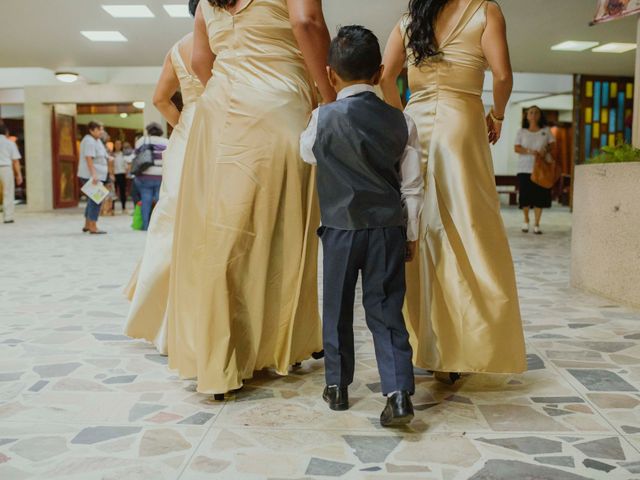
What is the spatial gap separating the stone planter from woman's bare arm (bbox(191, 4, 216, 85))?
10.0 feet

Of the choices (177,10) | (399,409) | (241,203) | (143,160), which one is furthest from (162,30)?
(399,409)

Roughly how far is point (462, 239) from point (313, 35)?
96 cm

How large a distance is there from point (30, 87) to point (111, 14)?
7.38 metres

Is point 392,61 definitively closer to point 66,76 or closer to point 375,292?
point 375,292

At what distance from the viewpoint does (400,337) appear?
7.23 ft

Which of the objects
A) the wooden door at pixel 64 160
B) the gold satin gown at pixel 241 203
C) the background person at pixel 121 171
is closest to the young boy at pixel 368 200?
the gold satin gown at pixel 241 203

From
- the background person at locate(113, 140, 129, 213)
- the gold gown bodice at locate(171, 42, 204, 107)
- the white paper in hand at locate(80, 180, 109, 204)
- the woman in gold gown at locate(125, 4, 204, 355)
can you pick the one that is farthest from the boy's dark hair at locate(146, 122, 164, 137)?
the background person at locate(113, 140, 129, 213)

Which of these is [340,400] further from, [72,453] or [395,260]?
[72,453]

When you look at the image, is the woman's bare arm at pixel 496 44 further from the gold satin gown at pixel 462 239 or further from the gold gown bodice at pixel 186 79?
the gold gown bodice at pixel 186 79

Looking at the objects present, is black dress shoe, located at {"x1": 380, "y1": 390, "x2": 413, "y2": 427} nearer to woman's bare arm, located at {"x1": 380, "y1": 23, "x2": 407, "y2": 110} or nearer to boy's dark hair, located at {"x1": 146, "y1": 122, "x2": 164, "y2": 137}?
woman's bare arm, located at {"x1": 380, "y1": 23, "x2": 407, "y2": 110}

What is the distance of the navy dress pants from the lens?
85.8 inches

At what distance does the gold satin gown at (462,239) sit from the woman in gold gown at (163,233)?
1.30 metres

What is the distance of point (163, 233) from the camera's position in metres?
3.29

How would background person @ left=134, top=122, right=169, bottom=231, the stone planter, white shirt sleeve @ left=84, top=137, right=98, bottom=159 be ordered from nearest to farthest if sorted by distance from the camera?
the stone planter → background person @ left=134, top=122, right=169, bottom=231 → white shirt sleeve @ left=84, top=137, right=98, bottom=159
